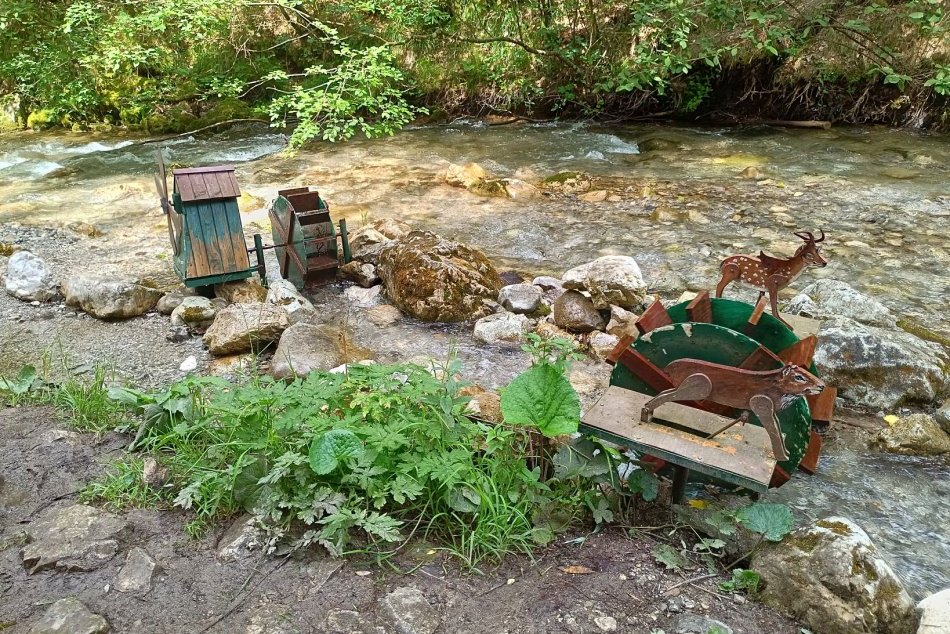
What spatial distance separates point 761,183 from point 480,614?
27.1 ft

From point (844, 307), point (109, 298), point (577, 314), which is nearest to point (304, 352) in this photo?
point (109, 298)

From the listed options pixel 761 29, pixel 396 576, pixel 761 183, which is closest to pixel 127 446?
pixel 396 576

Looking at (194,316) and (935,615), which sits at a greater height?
(935,615)

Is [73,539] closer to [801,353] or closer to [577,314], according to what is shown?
[801,353]

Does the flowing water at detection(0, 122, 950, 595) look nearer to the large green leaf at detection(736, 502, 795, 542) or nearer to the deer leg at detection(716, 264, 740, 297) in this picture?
the large green leaf at detection(736, 502, 795, 542)

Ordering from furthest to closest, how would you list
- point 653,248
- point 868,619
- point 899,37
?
1. point 899,37
2. point 653,248
3. point 868,619

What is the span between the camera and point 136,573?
8.38ft

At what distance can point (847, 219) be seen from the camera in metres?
7.77

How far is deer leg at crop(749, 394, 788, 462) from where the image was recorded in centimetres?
281

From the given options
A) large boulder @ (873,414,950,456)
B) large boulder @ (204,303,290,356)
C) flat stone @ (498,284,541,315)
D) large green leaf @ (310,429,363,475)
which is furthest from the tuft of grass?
large boulder @ (873,414,950,456)

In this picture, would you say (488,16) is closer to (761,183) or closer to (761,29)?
(761,29)

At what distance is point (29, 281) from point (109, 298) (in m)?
0.93

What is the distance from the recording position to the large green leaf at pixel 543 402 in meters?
2.80

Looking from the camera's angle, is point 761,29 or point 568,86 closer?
point 761,29
